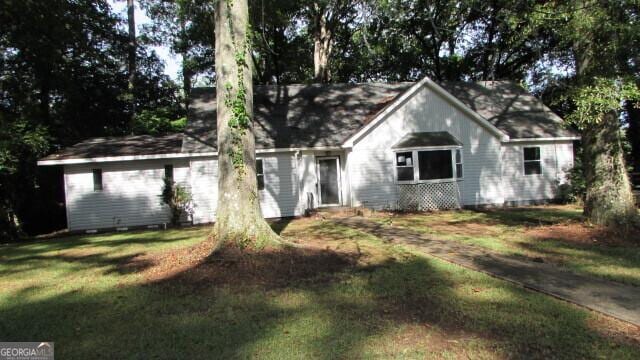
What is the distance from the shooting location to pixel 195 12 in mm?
22078

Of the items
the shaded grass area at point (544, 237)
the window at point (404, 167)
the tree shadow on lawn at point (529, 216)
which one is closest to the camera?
the shaded grass area at point (544, 237)

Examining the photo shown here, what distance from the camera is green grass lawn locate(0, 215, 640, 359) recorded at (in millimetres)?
4246

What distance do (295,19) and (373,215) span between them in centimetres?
1953

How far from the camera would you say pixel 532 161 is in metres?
19.0

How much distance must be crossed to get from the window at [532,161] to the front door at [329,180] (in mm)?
8876

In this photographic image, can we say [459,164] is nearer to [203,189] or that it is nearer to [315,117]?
[315,117]

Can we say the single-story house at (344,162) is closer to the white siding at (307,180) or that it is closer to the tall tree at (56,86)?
the white siding at (307,180)

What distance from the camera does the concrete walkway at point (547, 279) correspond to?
5.29 metres

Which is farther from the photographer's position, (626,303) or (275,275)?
(275,275)

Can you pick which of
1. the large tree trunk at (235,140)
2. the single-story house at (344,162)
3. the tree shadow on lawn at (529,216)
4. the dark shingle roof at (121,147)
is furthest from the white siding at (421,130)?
the large tree trunk at (235,140)

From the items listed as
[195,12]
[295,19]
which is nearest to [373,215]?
[195,12]

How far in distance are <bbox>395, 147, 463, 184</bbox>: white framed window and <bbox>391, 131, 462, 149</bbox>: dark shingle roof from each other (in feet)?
0.79

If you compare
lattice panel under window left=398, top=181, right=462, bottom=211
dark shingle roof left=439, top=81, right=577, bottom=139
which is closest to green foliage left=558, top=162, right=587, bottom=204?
dark shingle roof left=439, top=81, right=577, bottom=139

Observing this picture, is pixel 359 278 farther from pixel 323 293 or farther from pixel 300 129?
pixel 300 129
